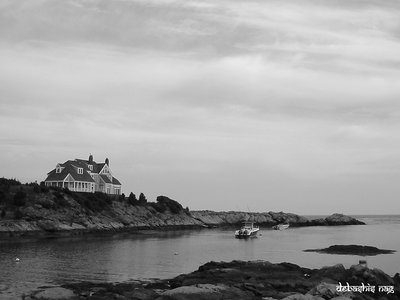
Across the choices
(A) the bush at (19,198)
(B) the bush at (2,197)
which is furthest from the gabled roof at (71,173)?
(B) the bush at (2,197)

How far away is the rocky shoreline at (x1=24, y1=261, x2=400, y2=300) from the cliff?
178ft

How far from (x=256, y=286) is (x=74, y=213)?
74431 millimetres

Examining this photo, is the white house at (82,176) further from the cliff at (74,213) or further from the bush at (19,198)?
the bush at (19,198)

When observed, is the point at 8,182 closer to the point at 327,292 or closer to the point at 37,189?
the point at 37,189

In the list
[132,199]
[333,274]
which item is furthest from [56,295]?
[132,199]

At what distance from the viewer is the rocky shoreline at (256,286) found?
30562 mm

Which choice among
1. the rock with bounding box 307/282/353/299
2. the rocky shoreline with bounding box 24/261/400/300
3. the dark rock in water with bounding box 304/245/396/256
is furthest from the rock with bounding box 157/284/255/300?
the dark rock in water with bounding box 304/245/396/256

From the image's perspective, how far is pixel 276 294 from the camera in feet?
107

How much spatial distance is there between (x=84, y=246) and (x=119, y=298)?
43809mm

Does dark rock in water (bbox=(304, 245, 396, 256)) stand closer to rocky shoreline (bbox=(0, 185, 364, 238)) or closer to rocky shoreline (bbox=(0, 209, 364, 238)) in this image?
rocky shoreline (bbox=(0, 209, 364, 238))

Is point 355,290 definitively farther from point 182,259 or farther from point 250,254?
point 250,254

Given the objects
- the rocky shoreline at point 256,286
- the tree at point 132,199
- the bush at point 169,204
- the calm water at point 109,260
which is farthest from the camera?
the bush at point 169,204

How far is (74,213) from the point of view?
334 feet

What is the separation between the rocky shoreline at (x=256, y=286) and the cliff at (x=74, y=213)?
178 feet
